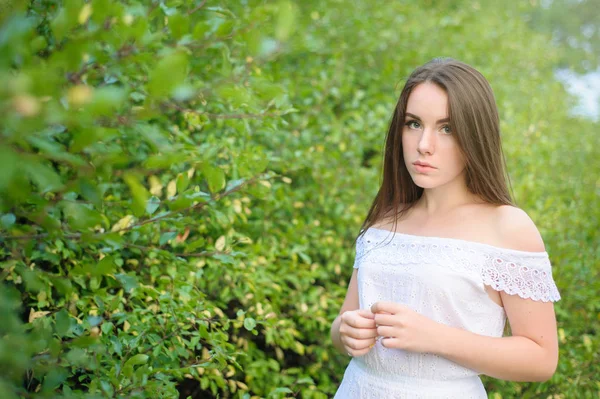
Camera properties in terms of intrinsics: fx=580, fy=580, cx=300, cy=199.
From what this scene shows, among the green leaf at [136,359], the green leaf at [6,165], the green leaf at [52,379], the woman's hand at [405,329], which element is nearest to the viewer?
the green leaf at [6,165]

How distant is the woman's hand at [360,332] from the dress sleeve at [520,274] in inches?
13.8

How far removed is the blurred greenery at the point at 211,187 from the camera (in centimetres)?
95

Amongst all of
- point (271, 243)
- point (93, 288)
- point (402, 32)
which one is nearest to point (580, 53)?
point (402, 32)

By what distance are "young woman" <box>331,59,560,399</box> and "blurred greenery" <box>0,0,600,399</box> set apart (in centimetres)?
41

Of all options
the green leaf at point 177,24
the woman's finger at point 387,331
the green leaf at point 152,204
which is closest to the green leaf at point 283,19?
the green leaf at point 177,24

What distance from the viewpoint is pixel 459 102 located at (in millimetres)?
1732

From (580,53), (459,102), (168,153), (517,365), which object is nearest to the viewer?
(168,153)

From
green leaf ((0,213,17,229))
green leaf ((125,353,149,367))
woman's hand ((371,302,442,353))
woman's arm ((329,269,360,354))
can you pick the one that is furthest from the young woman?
green leaf ((0,213,17,229))

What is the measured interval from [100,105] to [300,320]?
2.06 metres

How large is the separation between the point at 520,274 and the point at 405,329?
1.21 ft

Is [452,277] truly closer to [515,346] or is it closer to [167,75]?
[515,346]

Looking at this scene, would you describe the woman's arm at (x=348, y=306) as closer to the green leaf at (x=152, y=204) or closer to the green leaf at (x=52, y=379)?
the green leaf at (x=152, y=204)

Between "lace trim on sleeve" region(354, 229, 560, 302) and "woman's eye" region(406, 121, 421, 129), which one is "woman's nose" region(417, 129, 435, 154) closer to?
"woman's eye" region(406, 121, 421, 129)

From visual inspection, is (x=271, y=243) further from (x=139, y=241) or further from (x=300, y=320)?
(x=139, y=241)
